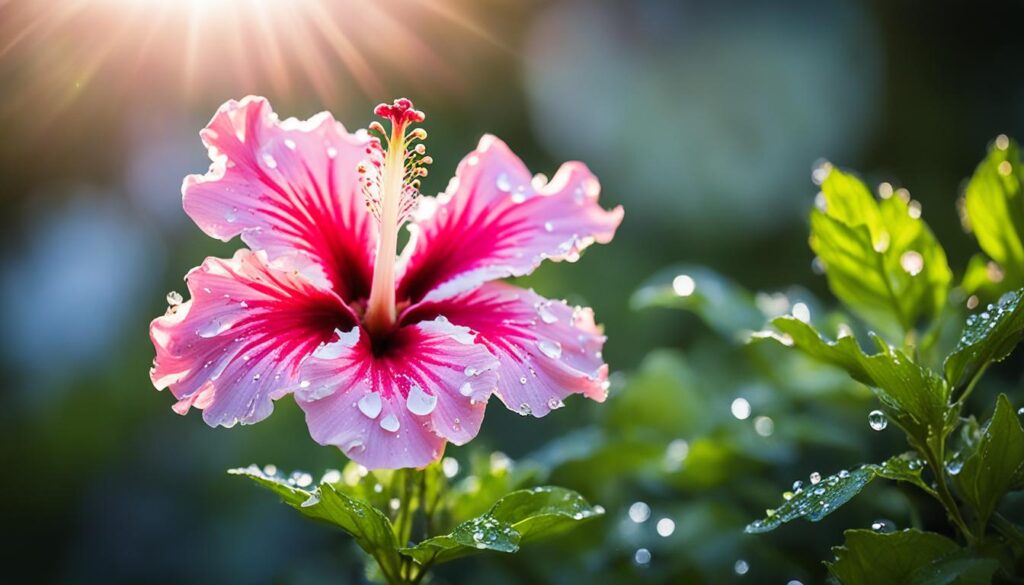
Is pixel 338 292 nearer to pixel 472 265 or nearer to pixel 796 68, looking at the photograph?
pixel 472 265

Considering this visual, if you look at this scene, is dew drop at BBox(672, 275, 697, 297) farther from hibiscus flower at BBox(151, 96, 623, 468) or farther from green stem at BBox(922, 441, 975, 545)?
green stem at BBox(922, 441, 975, 545)

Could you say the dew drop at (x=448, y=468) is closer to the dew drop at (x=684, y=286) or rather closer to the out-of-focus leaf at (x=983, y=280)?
the dew drop at (x=684, y=286)

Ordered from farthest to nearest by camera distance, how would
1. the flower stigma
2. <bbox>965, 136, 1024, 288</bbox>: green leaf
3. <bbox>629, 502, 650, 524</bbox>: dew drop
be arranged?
<bbox>629, 502, 650, 524</bbox>: dew drop < <bbox>965, 136, 1024, 288</bbox>: green leaf < the flower stigma

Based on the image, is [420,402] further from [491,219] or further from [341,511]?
[491,219]

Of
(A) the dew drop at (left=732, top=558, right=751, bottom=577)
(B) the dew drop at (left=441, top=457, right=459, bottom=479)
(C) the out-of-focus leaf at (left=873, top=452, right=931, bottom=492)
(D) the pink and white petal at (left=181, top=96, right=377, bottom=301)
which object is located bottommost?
(A) the dew drop at (left=732, top=558, right=751, bottom=577)

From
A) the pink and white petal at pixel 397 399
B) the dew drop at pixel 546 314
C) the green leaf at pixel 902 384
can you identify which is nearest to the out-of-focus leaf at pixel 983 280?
the green leaf at pixel 902 384

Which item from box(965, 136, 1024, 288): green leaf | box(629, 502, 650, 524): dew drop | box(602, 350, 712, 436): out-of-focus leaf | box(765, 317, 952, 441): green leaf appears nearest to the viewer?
box(765, 317, 952, 441): green leaf

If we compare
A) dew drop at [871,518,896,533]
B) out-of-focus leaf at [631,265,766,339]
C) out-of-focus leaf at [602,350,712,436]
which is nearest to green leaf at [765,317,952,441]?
dew drop at [871,518,896,533]
